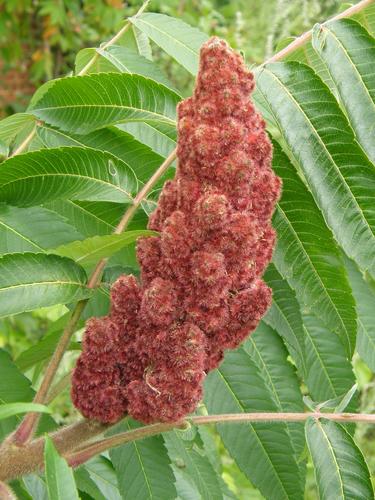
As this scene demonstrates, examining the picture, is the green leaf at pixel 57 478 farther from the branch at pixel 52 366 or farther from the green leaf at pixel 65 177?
the green leaf at pixel 65 177

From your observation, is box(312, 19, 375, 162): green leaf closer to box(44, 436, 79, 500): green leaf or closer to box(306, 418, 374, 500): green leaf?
box(306, 418, 374, 500): green leaf

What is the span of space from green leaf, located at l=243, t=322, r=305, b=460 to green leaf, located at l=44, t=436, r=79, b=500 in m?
0.69

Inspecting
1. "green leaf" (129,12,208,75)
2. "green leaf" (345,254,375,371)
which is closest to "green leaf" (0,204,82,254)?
"green leaf" (129,12,208,75)

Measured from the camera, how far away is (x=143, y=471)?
71.0 inches

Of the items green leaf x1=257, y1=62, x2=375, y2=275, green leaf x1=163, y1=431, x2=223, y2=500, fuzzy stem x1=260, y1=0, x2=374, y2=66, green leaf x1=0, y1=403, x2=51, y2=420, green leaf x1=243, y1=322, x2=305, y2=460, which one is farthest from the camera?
green leaf x1=163, y1=431, x2=223, y2=500

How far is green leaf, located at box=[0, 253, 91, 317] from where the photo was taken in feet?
4.78

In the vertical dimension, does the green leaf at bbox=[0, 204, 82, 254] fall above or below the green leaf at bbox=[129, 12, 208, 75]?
below

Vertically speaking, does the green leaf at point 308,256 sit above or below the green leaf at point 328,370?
above

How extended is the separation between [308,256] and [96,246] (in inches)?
19.7

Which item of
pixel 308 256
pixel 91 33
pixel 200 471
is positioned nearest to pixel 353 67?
pixel 308 256

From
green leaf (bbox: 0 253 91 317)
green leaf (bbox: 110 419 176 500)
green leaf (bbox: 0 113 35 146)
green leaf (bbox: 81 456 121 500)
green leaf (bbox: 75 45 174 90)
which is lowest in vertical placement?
green leaf (bbox: 81 456 121 500)

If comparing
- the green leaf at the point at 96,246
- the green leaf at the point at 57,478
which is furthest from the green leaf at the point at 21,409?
the green leaf at the point at 96,246

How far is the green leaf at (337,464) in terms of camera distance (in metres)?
1.52

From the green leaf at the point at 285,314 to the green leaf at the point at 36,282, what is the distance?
19.1 inches
